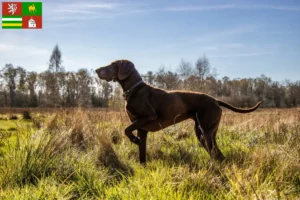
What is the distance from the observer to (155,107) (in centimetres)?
519

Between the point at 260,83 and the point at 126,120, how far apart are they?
266ft

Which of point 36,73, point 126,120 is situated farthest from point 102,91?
point 126,120

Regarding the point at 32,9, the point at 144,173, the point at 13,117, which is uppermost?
the point at 32,9

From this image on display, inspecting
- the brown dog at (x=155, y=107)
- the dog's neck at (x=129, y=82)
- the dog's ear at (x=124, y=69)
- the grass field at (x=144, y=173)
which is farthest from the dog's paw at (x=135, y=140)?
the dog's ear at (x=124, y=69)

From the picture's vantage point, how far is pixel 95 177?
12.5 ft

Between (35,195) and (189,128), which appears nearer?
(35,195)

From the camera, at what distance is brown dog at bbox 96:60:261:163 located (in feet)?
16.5

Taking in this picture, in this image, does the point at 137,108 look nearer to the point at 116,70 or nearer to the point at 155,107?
the point at 155,107

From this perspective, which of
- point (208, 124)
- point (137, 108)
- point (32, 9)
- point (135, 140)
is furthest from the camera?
point (32, 9)

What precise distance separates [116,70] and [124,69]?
158mm

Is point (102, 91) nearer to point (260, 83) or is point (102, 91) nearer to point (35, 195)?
point (260, 83)

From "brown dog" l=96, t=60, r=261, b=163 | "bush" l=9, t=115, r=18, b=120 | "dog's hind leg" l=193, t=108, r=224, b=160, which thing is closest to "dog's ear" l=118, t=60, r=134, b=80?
"brown dog" l=96, t=60, r=261, b=163

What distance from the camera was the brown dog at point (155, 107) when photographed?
5.03 m

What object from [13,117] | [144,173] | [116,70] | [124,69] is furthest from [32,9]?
[144,173]
